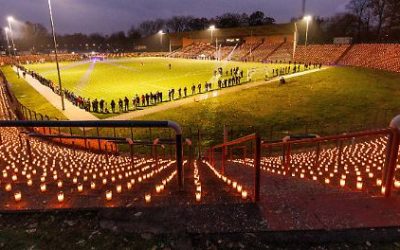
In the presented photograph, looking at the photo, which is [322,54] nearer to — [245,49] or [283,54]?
[283,54]

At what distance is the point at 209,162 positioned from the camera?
12.6 metres

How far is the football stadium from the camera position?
12.2 ft

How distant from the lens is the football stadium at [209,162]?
3721 mm

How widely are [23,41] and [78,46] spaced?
33.6 metres

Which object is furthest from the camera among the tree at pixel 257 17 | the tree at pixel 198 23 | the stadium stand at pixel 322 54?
the tree at pixel 198 23

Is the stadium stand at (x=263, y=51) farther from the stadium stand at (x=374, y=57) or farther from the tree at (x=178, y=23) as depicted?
the tree at (x=178, y=23)

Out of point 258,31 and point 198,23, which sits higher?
point 198,23

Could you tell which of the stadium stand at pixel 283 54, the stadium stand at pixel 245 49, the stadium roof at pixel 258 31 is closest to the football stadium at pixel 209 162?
the stadium stand at pixel 283 54

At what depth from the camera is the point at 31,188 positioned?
Answer: 511 centimetres

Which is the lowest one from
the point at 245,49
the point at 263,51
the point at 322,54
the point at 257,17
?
the point at 322,54

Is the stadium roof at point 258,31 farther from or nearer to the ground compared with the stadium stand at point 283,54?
farther from the ground

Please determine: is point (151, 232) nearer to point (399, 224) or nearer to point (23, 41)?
point (399, 224)

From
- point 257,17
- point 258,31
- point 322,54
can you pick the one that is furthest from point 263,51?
point 257,17

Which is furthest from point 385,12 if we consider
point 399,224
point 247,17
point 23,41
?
point 23,41
